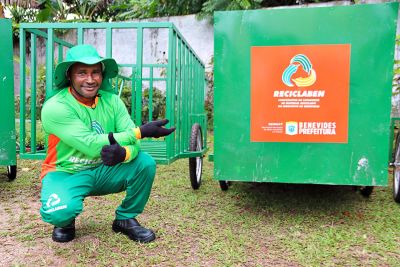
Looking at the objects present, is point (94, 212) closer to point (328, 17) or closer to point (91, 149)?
point (91, 149)

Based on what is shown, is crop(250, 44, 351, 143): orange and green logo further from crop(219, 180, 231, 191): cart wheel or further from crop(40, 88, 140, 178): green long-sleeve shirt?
crop(219, 180, 231, 191): cart wheel

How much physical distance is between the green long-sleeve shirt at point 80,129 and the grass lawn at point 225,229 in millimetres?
490

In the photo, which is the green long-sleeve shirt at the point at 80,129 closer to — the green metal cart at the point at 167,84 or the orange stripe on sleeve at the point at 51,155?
the orange stripe on sleeve at the point at 51,155

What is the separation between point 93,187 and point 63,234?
0.33 m

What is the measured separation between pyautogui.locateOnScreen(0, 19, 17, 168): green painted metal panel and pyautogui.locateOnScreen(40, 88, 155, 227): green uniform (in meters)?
0.94

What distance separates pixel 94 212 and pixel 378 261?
199 centimetres

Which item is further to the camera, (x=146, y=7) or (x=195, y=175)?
(x=146, y=7)

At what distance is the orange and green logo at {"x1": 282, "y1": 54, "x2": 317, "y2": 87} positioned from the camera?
2623 mm

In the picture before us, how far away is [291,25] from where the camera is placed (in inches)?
103

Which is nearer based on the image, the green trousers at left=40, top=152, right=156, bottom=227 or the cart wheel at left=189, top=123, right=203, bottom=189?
the green trousers at left=40, top=152, right=156, bottom=227

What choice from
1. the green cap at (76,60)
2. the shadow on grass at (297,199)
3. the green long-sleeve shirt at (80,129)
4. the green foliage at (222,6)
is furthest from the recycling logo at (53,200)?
the green foliage at (222,6)

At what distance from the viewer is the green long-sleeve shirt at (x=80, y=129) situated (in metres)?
2.23

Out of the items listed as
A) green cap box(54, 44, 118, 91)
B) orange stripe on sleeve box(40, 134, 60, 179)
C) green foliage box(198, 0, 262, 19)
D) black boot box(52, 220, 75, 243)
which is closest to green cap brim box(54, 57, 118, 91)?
green cap box(54, 44, 118, 91)

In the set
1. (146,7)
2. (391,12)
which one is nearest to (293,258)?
(391,12)
